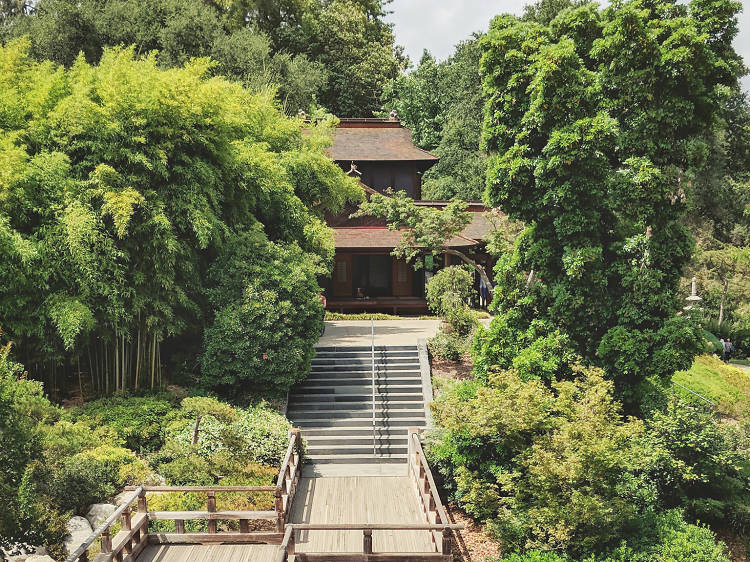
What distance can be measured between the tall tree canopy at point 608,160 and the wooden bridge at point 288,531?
4702 mm

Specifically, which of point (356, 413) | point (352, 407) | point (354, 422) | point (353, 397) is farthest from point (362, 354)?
point (354, 422)

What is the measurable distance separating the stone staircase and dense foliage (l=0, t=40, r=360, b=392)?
1.29m

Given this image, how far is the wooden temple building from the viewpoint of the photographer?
26.0 meters

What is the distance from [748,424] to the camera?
1329cm

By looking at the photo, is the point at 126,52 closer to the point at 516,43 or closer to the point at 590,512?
the point at 516,43

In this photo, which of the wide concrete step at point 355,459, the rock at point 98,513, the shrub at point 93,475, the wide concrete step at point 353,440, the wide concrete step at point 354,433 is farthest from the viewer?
the wide concrete step at point 354,433

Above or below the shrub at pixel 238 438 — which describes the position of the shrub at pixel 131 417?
above

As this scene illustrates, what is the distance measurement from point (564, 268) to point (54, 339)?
1134cm

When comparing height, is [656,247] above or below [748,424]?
above

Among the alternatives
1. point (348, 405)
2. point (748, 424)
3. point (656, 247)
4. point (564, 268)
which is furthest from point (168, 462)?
point (748, 424)

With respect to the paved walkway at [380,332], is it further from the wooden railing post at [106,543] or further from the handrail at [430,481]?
the wooden railing post at [106,543]

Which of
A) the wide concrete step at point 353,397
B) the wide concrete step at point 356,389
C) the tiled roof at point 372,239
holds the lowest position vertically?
the wide concrete step at point 353,397

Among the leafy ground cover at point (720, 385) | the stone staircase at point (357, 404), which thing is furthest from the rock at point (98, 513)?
the leafy ground cover at point (720, 385)

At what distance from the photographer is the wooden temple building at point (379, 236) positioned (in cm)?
2605
